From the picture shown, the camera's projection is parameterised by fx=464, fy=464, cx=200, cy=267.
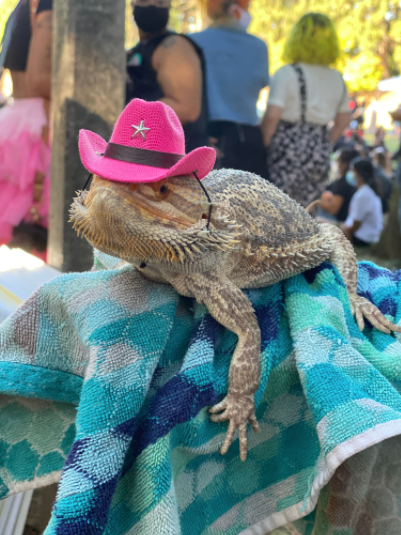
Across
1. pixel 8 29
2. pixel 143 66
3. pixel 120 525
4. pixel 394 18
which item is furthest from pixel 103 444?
pixel 394 18

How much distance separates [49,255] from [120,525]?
5.73 ft

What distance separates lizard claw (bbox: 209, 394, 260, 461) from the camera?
0.89 m

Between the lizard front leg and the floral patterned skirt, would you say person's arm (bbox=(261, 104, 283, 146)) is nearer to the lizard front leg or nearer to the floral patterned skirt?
the floral patterned skirt

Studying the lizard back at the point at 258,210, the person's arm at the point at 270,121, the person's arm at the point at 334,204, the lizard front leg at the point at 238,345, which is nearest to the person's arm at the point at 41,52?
the person's arm at the point at 270,121

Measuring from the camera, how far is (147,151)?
812mm

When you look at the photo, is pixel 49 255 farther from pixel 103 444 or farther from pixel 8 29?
pixel 103 444

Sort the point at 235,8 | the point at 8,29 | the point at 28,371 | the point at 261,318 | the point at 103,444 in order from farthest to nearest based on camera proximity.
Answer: the point at 235,8 < the point at 8,29 < the point at 261,318 < the point at 28,371 < the point at 103,444

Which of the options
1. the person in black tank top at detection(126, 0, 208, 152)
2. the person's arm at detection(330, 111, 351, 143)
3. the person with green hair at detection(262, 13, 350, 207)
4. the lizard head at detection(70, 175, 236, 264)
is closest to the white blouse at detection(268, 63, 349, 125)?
the person with green hair at detection(262, 13, 350, 207)

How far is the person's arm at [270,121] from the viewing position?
2777mm

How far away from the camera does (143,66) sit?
7.53ft

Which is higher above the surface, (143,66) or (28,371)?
(143,66)

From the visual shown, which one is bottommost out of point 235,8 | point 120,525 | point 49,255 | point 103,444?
point 49,255

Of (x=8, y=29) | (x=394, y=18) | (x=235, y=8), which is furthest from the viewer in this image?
(x=394, y=18)

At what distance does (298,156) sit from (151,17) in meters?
1.16
